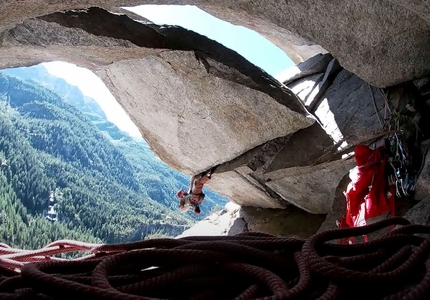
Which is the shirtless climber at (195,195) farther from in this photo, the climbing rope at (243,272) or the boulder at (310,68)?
the climbing rope at (243,272)

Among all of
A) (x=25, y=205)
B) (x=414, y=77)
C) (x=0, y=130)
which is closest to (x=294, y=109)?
(x=414, y=77)

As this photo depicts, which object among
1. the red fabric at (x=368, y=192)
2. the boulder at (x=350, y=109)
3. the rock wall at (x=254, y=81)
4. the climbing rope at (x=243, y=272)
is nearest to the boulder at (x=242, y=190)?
the rock wall at (x=254, y=81)

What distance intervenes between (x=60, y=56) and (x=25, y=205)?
1683 centimetres

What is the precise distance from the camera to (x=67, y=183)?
79.7 feet

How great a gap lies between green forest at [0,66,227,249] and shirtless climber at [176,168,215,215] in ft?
12.0

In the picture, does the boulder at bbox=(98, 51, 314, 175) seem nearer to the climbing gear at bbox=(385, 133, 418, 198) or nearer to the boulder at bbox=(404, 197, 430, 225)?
the climbing gear at bbox=(385, 133, 418, 198)

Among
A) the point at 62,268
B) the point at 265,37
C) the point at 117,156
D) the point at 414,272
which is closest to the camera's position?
the point at 414,272

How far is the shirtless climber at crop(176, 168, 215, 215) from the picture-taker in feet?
21.2

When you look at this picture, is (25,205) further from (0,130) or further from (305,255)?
(305,255)

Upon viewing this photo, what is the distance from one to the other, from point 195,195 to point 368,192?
3122 millimetres

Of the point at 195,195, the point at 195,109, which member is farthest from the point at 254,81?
the point at 195,195

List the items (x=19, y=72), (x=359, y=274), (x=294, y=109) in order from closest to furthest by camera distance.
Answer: (x=359, y=274)
(x=294, y=109)
(x=19, y=72)

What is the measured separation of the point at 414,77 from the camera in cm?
456

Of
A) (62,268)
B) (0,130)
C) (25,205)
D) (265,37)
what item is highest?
(265,37)
